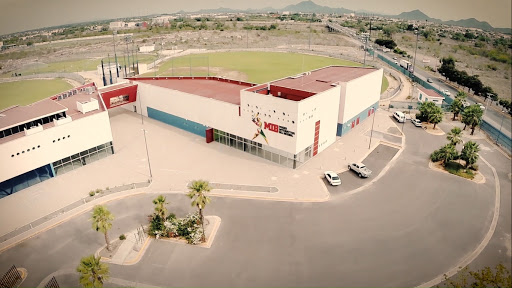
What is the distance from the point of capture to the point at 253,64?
117 m

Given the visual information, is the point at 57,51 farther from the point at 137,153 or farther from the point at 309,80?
the point at 309,80

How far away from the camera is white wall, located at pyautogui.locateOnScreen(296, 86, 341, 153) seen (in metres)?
43.7

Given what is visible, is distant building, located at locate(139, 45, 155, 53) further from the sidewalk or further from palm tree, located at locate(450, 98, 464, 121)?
palm tree, located at locate(450, 98, 464, 121)

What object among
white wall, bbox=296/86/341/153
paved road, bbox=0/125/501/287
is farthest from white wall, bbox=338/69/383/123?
paved road, bbox=0/125/501/287

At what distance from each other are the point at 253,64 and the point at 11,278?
100m

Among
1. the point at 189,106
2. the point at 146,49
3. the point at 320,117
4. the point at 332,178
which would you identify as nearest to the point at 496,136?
the point at 320,117

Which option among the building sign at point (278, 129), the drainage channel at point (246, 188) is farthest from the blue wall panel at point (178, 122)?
the drainage channel at point (246, 188)

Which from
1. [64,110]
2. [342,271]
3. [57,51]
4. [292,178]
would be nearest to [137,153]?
[64,110]

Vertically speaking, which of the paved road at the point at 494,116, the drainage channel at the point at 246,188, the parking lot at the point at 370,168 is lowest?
the drainage channel at the point at 246,188

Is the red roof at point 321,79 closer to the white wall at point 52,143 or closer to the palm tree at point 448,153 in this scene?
the palm tree at point 448,153

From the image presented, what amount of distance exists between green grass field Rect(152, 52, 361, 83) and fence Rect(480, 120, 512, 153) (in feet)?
181

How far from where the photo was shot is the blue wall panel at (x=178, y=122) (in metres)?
57.4

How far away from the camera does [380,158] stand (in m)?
49.4

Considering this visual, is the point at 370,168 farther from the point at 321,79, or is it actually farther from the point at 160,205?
the point at 160,205
